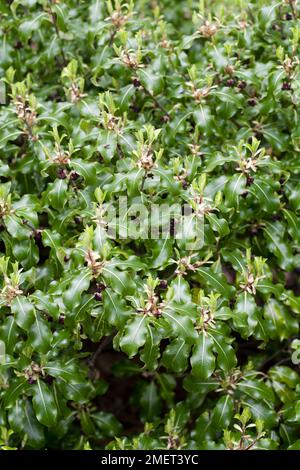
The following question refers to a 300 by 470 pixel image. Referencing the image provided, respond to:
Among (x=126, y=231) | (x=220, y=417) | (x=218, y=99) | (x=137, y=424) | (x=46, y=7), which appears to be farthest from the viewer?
(x=137, y=424)

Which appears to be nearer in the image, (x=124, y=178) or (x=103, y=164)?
(x=124, y=178)

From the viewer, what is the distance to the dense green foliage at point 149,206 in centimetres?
339

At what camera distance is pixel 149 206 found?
3639 mm

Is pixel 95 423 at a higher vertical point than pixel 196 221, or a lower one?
lower

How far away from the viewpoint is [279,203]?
149 inches

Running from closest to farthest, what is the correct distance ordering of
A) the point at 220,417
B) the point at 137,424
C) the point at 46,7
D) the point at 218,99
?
the point at 220,417, the point at 218,99, the point at 46,7, the point at 137,424

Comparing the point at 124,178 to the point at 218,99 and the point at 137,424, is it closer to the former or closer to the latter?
the point at 218,99

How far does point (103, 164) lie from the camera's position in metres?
3.88

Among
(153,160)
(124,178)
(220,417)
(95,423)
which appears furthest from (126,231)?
(95,423)

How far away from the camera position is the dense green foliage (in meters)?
3.39

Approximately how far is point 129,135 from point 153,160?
192mm

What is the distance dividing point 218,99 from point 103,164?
783mm

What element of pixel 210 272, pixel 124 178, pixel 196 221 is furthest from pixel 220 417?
pixel 124 178

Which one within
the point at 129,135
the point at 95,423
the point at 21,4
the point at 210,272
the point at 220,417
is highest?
the point at 21,4
